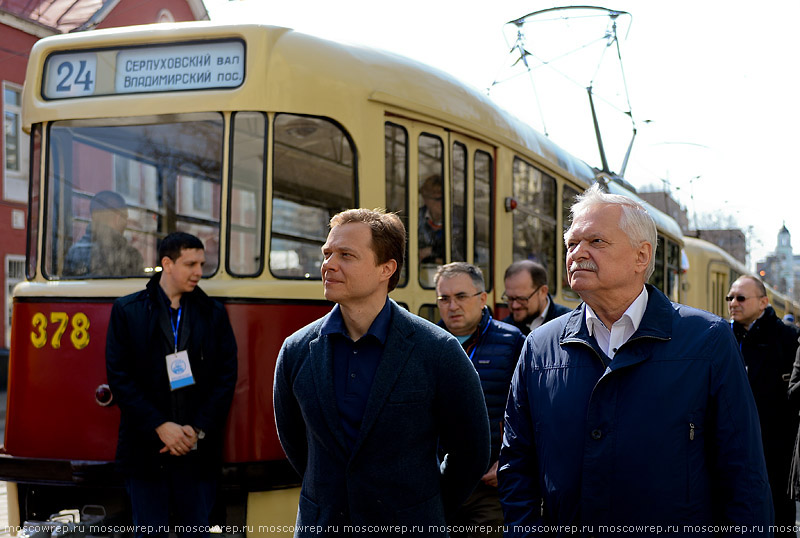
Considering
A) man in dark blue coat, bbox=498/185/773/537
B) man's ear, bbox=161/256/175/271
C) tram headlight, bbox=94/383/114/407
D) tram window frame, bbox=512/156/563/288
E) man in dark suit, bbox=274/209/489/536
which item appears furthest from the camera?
tram window frame, bbox=512/156/563/288

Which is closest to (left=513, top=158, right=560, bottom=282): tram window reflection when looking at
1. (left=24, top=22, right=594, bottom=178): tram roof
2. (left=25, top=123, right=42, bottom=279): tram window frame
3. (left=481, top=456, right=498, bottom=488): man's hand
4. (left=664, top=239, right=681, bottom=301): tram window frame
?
(left=24, top=22, right=594, bottom=178): tram roof

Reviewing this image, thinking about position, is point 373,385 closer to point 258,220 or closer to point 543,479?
point 543,479

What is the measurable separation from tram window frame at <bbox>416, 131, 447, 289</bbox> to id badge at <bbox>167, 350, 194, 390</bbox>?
1.70 m

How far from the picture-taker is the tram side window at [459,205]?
5570 mm

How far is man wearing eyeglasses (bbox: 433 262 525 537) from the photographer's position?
3.79 metres

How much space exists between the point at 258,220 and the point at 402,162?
1.02 m

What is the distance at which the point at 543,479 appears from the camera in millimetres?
2379

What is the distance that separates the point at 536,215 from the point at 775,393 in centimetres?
232

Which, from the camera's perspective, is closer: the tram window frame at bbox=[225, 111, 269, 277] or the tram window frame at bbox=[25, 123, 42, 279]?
the tram window frame at bbox=[225, 111, 269, 277]

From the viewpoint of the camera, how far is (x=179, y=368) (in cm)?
415

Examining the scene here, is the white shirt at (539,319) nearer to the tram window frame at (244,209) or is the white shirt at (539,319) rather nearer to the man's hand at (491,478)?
the man's hand at (491,478)

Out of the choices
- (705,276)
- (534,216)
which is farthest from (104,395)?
(705,276)

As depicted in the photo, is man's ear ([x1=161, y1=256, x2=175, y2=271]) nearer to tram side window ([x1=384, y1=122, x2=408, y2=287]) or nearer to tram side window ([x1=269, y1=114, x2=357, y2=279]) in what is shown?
tram side window ([x1=269, y1=114, x2=357, y2=279])

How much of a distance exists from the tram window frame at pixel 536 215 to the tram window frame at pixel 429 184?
964 millimetres
